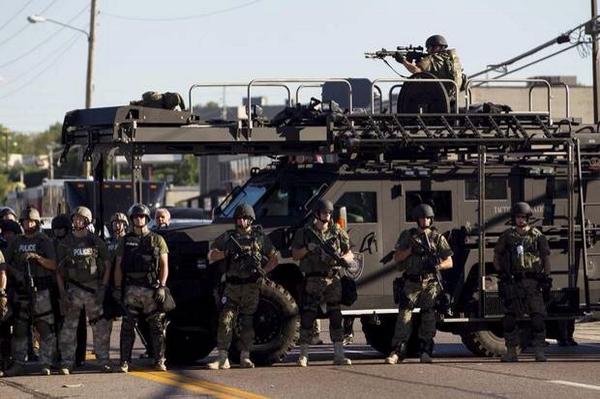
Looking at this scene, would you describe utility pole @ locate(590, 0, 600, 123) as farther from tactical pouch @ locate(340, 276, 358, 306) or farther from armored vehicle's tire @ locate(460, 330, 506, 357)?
tactical pouch @ locate(340, 276, 358, 306)

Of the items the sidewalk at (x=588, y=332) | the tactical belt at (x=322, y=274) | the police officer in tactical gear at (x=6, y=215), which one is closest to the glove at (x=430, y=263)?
the tactical belt at (x=322, y=274)

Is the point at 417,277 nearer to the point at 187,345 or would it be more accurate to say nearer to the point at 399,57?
the point at 187,345

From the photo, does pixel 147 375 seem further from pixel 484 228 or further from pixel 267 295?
pixel 484 228

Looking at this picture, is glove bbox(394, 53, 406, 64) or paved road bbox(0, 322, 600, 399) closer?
paved road bbox(0, 322, 600, 399)

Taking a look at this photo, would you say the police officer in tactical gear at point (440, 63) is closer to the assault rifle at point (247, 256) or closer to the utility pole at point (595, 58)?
the assault rifle at point (247, 256)

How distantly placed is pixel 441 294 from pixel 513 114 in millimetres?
2438

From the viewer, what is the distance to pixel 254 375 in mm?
14758

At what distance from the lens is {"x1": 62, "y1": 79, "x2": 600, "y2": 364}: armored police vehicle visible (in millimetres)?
16266

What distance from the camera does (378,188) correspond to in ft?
54.8

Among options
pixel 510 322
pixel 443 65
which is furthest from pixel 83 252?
pixel 443 65

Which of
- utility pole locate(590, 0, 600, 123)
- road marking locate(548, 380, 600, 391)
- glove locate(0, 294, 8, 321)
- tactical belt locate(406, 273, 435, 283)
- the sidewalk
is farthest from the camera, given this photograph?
utility pole locate(590, 0, 600, 123)

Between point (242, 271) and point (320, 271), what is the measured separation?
36.0 inches

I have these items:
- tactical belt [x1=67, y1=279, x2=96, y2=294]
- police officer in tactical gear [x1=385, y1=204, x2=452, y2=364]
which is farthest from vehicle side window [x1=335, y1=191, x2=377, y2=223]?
tactical belt [x1=67, y1=279, x2=96, y2=294]

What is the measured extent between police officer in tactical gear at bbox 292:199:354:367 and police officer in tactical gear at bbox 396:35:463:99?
2.96 metres
